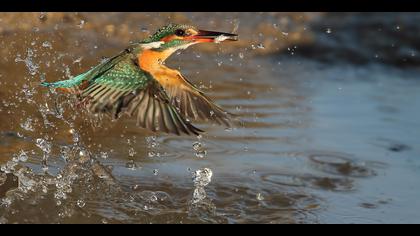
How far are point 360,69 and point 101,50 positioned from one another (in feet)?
8.88

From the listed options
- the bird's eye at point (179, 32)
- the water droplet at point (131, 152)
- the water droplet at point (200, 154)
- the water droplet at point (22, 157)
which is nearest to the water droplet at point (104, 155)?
the water droplet at point (131, 152)

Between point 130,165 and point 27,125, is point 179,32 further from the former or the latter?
point 27,125

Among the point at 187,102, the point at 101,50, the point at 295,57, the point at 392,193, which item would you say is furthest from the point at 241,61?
the point at 187,102

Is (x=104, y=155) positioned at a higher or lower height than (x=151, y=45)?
lower

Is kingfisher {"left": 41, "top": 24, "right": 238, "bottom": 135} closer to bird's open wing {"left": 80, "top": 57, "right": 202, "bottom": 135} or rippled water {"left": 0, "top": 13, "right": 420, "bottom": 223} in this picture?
bird's open wing {"left": 80, "top": 57, "right": 202, "bottom": 135}

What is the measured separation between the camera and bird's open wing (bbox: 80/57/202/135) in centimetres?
404

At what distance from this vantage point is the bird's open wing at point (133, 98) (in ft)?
13.3

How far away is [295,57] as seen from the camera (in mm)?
8992

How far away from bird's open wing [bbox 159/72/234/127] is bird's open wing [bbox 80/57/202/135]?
247mm

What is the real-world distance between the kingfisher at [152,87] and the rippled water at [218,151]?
2.24 feet

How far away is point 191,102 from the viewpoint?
180 inches

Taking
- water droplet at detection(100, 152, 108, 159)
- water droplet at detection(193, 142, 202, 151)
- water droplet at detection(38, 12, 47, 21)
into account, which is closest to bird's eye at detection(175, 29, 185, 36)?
water droplet at detection(100, 152, 108, 159)

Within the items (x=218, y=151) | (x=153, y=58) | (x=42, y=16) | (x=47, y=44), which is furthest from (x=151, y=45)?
(x=42, y=16)

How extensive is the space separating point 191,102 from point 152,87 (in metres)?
→ 0.42
